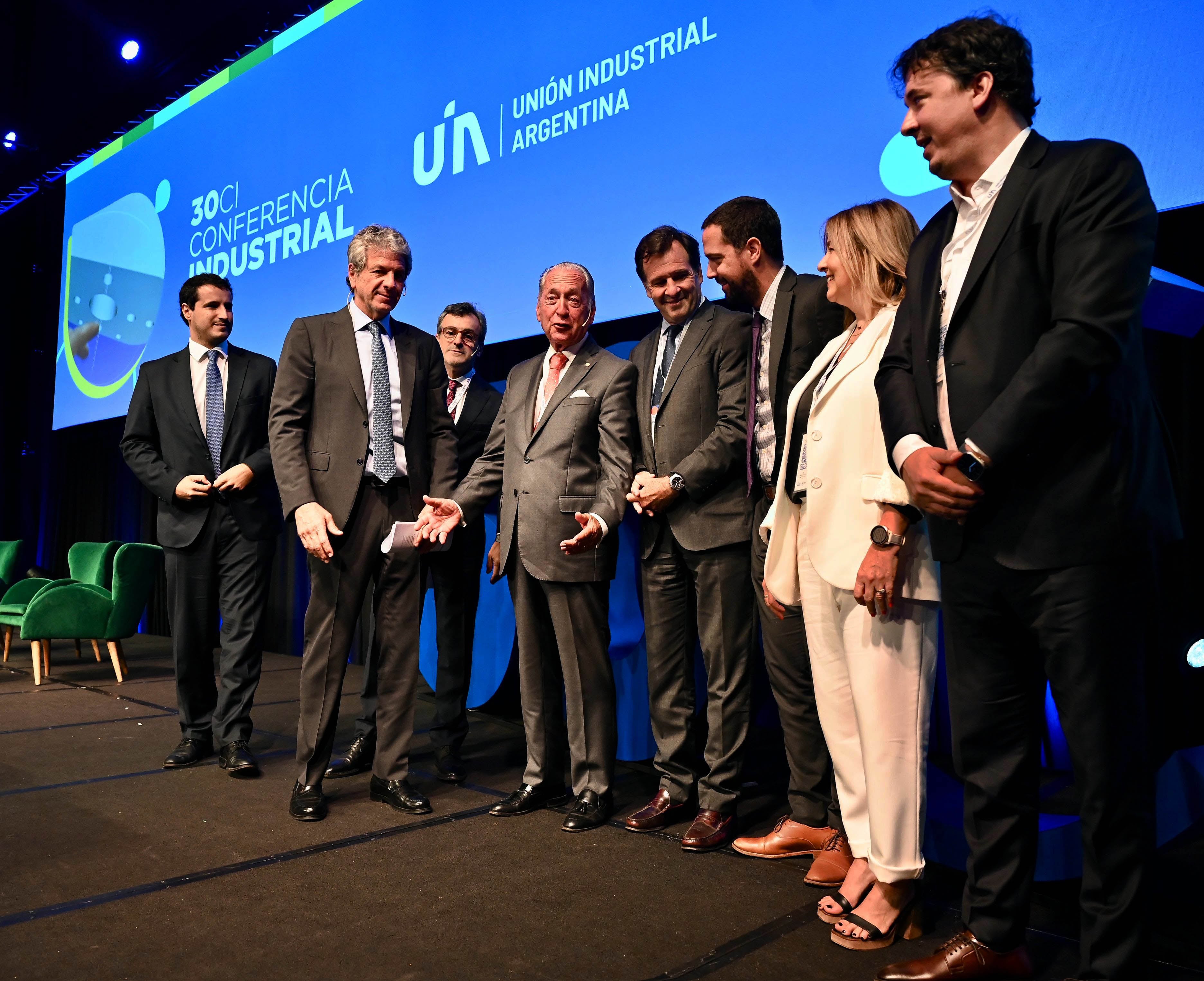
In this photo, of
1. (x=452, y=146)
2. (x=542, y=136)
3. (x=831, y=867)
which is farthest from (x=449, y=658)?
(x=452, y=146)

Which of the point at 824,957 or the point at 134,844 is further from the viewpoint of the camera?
the point at 134,844

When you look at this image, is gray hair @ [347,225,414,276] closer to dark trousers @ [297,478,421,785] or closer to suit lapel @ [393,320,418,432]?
suit lapel @ [393,320,418,432]

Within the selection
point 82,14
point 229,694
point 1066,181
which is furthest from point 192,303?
point 82,14

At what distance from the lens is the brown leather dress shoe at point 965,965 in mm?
1456

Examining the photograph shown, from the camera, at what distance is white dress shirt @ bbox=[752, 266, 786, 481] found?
2.20m

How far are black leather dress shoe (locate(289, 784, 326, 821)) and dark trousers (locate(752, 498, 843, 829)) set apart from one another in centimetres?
125

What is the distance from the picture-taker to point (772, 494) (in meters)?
2.20

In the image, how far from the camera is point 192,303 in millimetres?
3279

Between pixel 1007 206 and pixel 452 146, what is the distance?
11.2 feet

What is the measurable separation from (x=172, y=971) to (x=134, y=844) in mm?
802

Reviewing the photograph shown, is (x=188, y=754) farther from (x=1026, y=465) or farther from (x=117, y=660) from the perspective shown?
(x=1026, y=465)

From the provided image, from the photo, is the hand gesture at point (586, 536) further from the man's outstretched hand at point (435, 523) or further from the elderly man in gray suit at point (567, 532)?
the man's outstretched hand at point (435, 523)

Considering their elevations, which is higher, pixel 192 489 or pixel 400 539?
pixel 192 489

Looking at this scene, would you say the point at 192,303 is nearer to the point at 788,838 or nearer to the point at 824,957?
the point at 788,838
